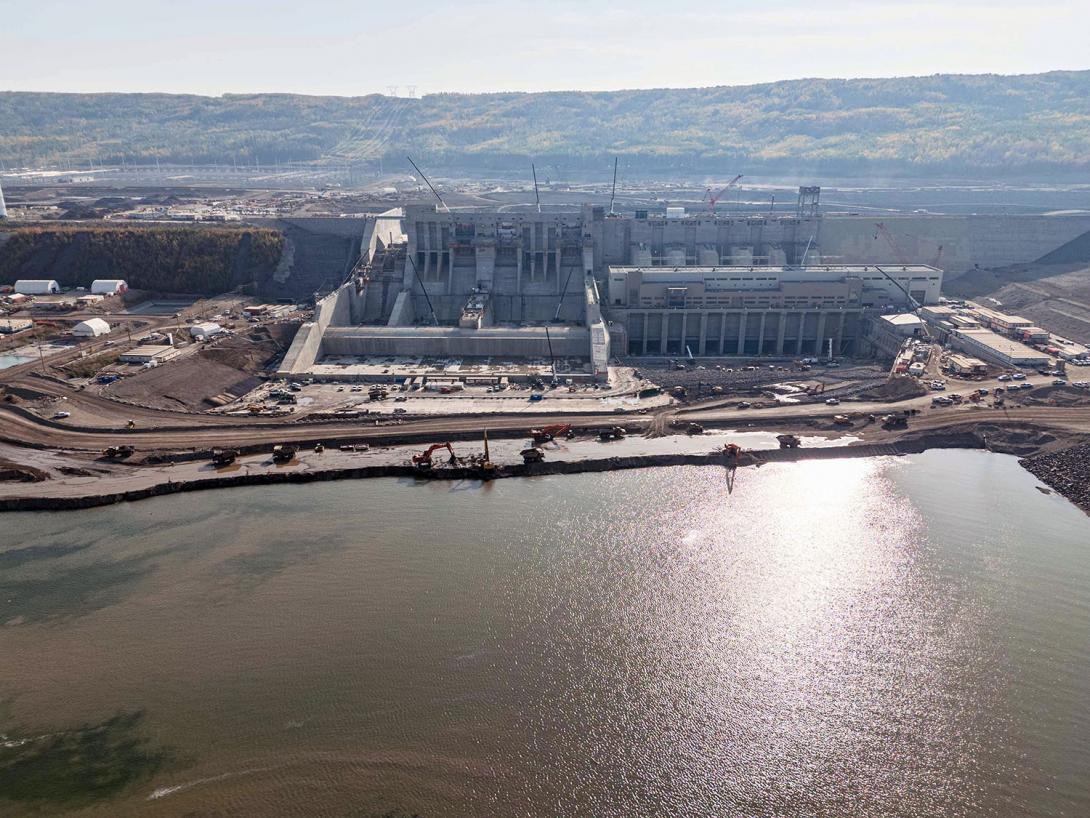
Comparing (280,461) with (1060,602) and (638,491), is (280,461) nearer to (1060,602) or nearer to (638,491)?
(638,491)

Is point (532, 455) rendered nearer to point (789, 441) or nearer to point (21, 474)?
point (789, 441)

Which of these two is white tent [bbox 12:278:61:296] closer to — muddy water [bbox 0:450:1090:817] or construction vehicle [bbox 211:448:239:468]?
construction vehicle [bbox 211:448:239:468]

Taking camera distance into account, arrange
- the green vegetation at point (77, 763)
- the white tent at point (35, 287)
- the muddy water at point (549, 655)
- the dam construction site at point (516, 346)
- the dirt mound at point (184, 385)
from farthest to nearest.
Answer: the white tent at point (35, 287)
the dirt mound at point (184, 385)
the dam construction site at point (516, 346)
the muddy water at point (549, 655)
the green vegetation at point (77, 763)

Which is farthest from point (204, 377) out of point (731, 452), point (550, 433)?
point (731, 452)

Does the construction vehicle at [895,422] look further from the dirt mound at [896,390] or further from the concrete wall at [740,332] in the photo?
the concrete wall at [740,332]

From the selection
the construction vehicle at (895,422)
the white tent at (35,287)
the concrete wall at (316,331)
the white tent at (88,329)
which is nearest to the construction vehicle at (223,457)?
the concrete wall at (316,331)

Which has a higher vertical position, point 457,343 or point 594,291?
point 594,291

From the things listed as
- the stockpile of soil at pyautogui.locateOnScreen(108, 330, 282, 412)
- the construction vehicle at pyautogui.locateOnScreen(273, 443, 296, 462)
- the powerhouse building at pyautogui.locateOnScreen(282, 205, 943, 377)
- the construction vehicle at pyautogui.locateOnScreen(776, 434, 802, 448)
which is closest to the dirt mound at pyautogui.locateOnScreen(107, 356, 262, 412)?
Answer: the stockpile of soil at pyautogui.locateOnScreen(108, 330, 282, 412)

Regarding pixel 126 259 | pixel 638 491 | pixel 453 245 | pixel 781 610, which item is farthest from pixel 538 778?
pixel 126 259
